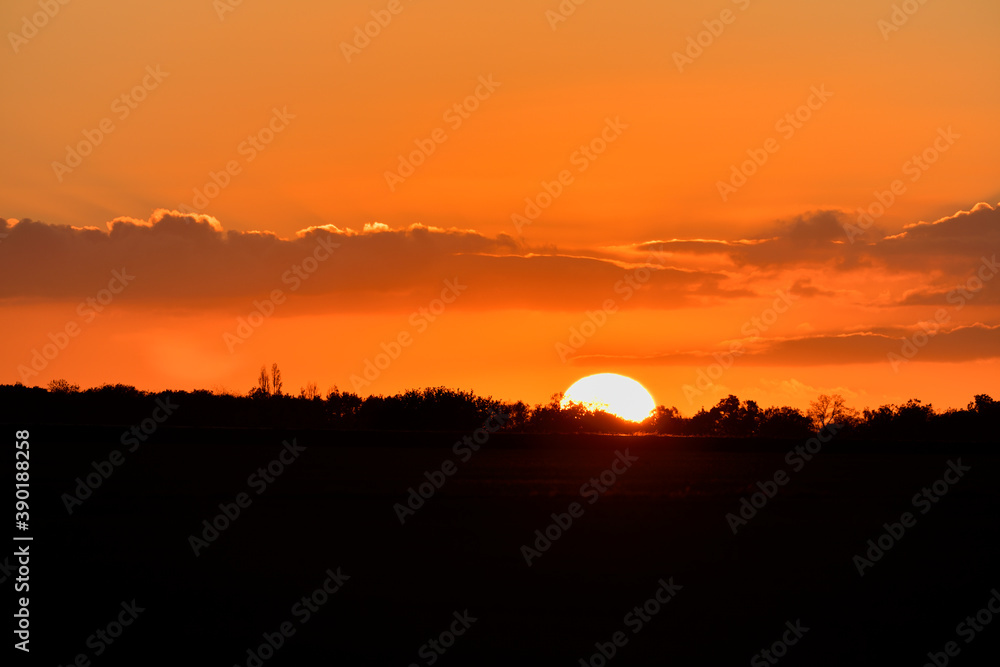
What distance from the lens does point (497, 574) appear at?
17.3 metres

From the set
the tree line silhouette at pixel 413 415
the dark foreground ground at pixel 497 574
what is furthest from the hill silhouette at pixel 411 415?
the dark foreground ground at pixel 497 574

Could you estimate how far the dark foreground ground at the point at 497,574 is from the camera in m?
12.6

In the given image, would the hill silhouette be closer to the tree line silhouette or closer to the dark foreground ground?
the tree line silhouette

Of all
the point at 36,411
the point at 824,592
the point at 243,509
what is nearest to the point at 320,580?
the point at 824,592

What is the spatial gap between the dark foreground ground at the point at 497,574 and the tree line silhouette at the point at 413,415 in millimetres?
85715

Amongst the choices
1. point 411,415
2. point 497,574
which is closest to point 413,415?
point 411,415

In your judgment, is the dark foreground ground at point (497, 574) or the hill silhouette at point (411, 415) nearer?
the dark foreground ground at point (497, 574)

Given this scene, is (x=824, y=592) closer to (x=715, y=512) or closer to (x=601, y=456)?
(x=715, y=512)

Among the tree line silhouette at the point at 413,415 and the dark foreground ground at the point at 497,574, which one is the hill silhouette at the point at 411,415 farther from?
the dark foreground ground at the point at 497,574

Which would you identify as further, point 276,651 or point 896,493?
point 896,493

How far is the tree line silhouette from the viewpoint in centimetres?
11750

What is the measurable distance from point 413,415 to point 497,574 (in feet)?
372

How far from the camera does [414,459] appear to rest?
49.6 m

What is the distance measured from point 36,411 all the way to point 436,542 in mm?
102385
